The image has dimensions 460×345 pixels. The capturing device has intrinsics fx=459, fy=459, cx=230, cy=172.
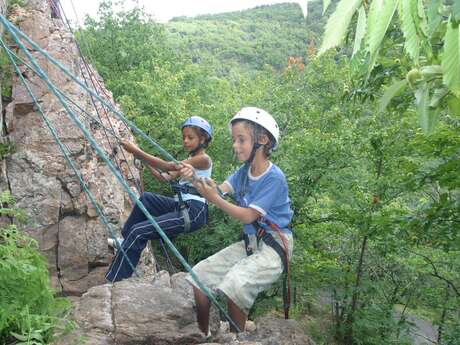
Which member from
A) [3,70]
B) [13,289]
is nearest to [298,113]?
[3,70]

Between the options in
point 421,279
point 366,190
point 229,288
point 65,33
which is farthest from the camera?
point 65,33

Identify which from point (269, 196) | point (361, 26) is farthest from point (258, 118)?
point (361, 26)

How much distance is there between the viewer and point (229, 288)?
3.30 meters

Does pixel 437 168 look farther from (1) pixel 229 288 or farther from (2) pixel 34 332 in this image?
(2) pixel 34 332

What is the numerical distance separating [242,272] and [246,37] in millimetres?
97577

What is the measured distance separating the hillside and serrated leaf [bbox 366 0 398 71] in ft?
220

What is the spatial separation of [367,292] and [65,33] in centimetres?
775

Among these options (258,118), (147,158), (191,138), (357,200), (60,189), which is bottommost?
(357,200)

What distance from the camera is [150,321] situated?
11.2 ft

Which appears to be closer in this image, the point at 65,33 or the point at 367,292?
the point at 367,292

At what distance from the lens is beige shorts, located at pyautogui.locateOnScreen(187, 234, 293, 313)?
332 cm

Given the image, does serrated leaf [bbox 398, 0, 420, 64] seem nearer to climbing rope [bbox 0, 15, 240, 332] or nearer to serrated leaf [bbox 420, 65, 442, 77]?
serrated leaf [bbox 420, 65, 442, 77]

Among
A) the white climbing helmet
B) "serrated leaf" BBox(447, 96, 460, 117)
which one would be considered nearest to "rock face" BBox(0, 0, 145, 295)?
the white climbing helmet

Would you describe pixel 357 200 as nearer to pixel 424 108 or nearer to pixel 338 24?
pixel 424 108
